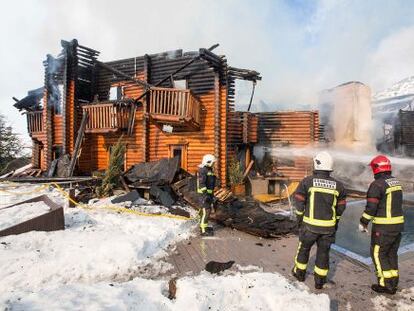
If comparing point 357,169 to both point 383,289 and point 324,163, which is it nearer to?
point 383,289

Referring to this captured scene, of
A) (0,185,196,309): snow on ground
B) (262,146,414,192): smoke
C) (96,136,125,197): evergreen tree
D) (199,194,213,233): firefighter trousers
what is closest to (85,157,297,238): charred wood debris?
(96,136,125,197): evergreen tree

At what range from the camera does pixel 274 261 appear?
6234mm

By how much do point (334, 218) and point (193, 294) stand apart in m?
2.50

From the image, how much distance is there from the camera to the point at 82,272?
5148 mm

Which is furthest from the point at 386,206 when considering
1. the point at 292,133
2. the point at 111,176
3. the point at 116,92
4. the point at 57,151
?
the point at 57,151

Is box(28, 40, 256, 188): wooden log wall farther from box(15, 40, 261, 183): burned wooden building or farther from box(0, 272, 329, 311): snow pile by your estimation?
box(0, 272, 329, 311): snow pile

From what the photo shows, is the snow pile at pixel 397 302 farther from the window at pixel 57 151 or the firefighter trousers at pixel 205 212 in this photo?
the window at pixel 57 151

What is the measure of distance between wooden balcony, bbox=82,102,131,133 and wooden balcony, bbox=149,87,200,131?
190 centimetres

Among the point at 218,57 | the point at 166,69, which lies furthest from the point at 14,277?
the point at 166,69

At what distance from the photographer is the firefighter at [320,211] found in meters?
4.83

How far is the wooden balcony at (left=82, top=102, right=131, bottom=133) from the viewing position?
1502 cm

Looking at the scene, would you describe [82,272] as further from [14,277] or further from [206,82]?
[206,82]

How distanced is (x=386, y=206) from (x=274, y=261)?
2419 mm

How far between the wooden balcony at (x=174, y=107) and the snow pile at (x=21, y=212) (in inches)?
255
